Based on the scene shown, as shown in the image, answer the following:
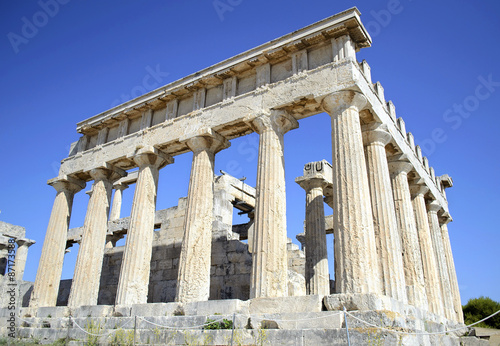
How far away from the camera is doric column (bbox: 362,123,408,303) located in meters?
12.0

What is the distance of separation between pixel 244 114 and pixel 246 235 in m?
9.89

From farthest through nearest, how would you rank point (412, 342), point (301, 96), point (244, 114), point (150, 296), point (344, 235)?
point (150, 296) < point (244, 114) < point (301, 96) < point (344, 235) < point (412, 342)

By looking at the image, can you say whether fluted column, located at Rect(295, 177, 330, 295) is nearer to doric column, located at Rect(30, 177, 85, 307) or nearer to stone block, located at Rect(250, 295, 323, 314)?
stone block, located at Rect(250, 295, 323, 314)

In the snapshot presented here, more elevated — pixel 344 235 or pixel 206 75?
pixel 206 75

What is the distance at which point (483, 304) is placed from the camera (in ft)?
86.2

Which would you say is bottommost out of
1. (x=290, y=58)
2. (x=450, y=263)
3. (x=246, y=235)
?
(x=450, y=263)

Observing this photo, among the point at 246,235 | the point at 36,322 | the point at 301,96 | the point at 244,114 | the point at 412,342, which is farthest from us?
the point at 246,235

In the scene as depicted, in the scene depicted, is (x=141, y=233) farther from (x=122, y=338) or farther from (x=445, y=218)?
(x=445, y=218)

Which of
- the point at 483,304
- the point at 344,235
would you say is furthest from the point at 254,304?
the point at 483,304

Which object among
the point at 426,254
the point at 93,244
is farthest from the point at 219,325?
the point at 426,254

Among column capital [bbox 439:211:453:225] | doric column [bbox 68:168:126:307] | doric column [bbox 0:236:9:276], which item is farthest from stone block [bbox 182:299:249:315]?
doric column [bbox 0:236:9:276]

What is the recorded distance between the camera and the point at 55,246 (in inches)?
731

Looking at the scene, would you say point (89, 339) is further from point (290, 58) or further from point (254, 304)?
point (290, 58)

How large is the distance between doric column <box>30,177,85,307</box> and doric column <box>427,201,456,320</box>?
16.8 m
